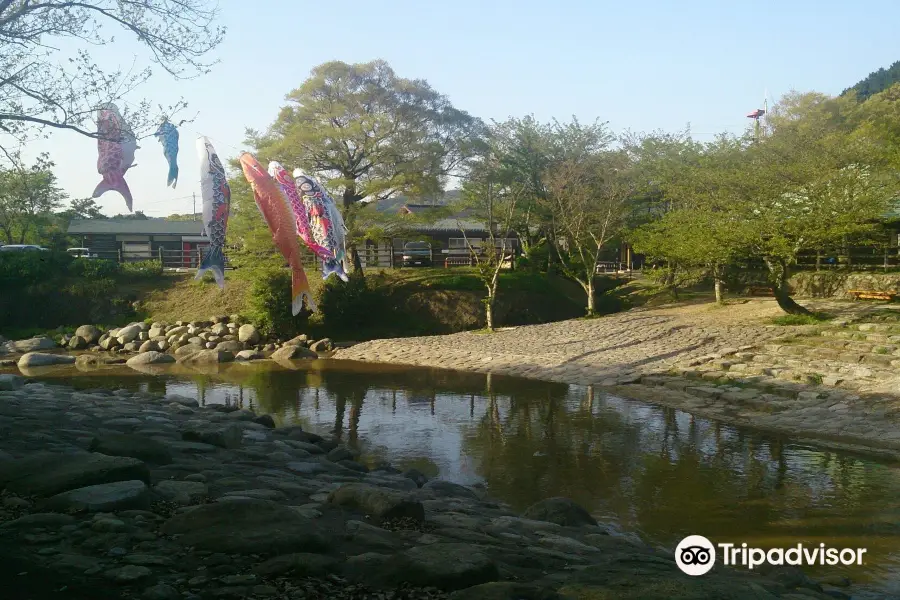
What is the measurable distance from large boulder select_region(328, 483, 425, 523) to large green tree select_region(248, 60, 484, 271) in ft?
61.2

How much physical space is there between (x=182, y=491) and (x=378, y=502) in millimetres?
1467

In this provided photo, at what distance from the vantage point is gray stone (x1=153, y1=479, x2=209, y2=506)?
5.14 meters

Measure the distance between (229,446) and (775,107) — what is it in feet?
149

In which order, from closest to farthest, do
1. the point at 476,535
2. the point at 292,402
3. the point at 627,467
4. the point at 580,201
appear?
the point at 476,535 → the point at 627,467 → the point at 292,402 → the point at 580,201

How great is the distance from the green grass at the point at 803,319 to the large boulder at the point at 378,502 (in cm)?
1533

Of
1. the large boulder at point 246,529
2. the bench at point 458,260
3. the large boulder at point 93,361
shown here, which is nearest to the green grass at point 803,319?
the bench at point 458,260

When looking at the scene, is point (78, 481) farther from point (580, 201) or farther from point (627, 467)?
point (580, 201)

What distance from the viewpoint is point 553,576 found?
14.5 feet

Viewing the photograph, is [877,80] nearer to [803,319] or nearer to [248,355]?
[803,319]

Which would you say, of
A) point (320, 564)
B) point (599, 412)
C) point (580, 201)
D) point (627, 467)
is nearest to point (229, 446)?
point (320, 564)

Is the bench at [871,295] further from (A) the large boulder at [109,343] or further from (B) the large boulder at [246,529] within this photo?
(A) the large boulder at [109,343]

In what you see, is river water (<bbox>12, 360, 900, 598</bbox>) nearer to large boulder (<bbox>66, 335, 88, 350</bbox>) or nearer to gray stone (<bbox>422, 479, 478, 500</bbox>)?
gray stone (<bbox>422, 479, 478, 500</bbox>)

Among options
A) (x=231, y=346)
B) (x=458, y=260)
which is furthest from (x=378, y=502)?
(x=458, y=260)

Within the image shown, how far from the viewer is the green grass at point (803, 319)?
17.9m
